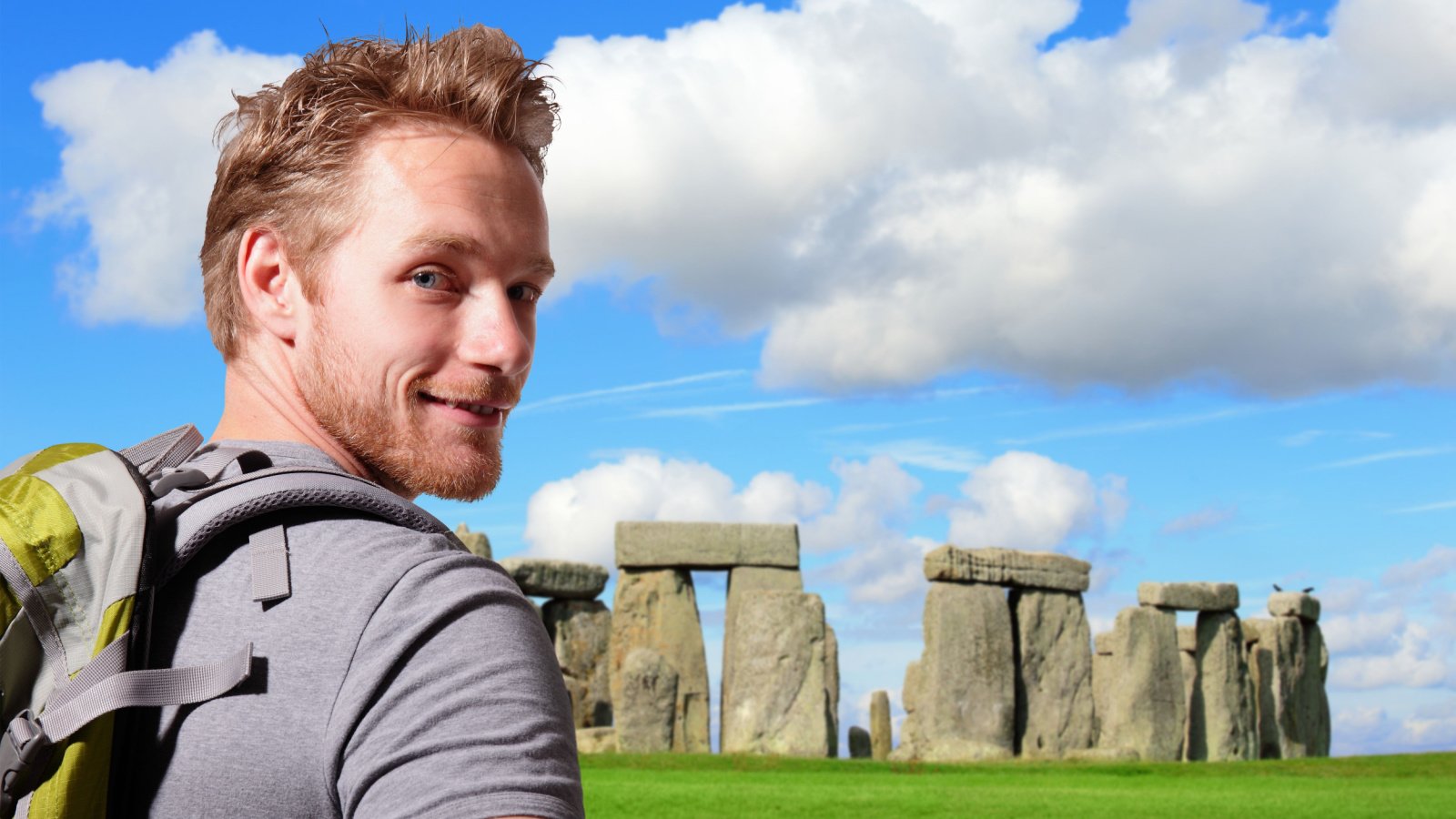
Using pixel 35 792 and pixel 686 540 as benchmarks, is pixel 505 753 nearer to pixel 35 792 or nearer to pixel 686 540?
pixel 35 792

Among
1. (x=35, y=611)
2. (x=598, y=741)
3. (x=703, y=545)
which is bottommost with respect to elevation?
(x=35, y=611)

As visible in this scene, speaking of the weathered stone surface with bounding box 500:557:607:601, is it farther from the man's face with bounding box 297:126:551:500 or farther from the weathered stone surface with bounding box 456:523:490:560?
the man's face with bounding box 297:126:551:500

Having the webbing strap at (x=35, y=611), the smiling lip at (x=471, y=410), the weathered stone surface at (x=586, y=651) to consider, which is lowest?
the webbing strap at (x=35, y=611)

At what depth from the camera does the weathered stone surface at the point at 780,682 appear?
15.1 meters

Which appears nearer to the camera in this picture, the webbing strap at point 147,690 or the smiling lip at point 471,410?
the webbing strap at point 147,690

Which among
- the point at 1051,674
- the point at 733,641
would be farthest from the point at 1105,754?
the point at 733,641

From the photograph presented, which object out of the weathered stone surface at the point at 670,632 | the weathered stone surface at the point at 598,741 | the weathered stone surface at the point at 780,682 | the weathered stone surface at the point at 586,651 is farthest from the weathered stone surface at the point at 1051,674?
the weathered stone surface at the point at 586,651

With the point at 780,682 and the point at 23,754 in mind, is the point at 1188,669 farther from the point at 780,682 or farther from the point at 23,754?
the point at 23,754

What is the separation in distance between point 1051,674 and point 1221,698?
3.06 metres

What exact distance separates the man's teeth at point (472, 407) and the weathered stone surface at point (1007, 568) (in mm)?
14624

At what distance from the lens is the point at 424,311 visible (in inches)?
56.8

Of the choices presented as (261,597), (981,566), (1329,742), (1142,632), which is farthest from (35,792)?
(1329,742)

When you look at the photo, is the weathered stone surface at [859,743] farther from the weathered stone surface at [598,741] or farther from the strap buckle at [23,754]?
the strap buckle at [23,754]

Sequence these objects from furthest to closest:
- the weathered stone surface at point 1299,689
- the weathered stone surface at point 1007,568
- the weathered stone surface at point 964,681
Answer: the weathered stone surface at point 1299,689 < the weathered stone surface at point 1007,568 < the weathered stone surface at point 964,681
